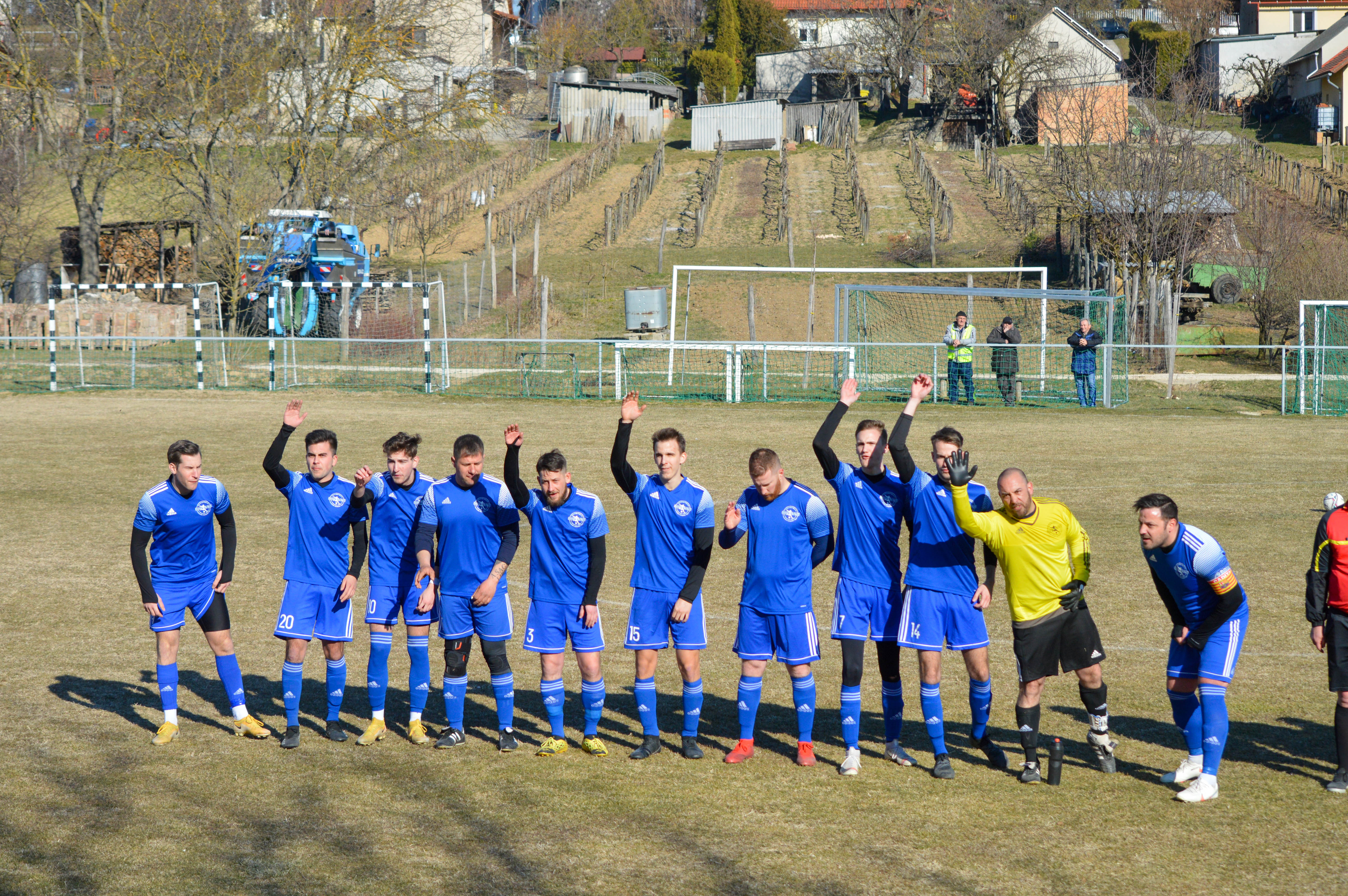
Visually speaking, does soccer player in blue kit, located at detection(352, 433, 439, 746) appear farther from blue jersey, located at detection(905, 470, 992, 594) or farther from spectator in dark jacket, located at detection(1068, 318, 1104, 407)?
spectator in dark jacket, located at detection(1068, 318, 1104, 407)

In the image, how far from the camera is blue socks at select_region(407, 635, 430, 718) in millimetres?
7391

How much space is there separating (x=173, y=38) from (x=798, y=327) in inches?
885

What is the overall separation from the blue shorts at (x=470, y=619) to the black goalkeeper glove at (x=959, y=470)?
2776 mm

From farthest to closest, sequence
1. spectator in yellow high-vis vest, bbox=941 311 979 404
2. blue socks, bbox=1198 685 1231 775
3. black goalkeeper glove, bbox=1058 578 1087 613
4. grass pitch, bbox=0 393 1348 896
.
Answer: spectator in yellow high-vis vest, bbox=941 311 979 404 < black goalkeeper glove, bbox=1058 578 1087 613 < blue socks, bbox=1198 685 1231 775 < grass pitch, bbox=0 393 1348 896

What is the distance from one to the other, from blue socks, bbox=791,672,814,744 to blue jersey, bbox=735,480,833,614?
42 cm

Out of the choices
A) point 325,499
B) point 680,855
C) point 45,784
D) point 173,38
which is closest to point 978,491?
point 680,855

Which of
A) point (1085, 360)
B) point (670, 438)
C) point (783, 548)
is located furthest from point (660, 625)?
point (1085, 360)

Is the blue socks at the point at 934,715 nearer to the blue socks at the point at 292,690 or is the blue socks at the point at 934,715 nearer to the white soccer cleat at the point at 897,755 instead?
Answer: the white soccer cleat at the point at 897,755

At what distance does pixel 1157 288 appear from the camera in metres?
32.2

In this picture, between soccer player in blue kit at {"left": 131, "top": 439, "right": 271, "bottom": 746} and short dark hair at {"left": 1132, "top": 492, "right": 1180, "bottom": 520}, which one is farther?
soccer player in blue kit at {"left": 131, "top": 439, "right": 271, "bottom": 746}

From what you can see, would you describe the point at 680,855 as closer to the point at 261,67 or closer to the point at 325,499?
the point at 325,499

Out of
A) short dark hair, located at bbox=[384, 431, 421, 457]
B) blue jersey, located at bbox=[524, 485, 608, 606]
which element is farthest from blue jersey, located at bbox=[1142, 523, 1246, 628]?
short dark hair, located at bbox=[384, 431, 421, 457]

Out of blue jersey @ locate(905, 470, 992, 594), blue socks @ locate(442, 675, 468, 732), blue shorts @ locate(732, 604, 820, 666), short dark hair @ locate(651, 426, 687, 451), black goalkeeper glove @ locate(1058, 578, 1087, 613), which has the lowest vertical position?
blue socks @ locate(442, 675, 468, 732)

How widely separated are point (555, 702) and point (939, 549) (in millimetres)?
2484
